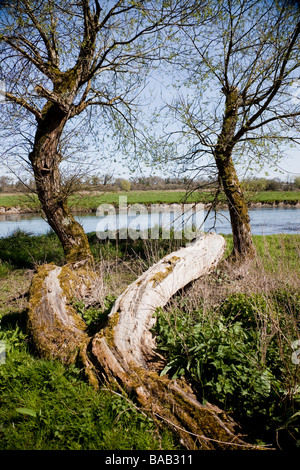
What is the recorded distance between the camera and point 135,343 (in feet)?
11.7

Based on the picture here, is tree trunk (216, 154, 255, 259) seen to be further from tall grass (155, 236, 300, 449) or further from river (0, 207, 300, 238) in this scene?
tall grass (155, 236, 300, 449)

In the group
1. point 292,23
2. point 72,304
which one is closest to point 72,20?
point 292,23

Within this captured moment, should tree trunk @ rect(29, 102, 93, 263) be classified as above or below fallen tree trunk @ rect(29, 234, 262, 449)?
above

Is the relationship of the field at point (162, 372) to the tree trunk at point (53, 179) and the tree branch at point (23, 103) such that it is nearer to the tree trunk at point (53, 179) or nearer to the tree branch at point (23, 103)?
the tree trunk at point (53, 179)

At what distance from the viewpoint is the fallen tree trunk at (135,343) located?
2.74 m

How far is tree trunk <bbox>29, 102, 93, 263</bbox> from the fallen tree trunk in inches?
87.1

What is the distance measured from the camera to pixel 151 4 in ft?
21.8

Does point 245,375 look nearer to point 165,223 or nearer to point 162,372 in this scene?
point 162,372

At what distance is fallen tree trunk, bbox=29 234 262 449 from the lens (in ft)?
8.99

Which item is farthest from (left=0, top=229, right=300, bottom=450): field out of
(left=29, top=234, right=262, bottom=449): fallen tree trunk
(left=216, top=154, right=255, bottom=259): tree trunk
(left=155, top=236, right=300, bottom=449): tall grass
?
(left=216, top=154, right=255, bottom=259): tree trunk

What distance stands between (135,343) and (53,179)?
531 centimetres

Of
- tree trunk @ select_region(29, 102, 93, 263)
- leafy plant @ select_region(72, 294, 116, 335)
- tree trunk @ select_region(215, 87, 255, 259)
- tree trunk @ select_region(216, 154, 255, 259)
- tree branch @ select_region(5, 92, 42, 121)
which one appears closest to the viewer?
leafy plant @ select_region(72, 294, 116, 335)

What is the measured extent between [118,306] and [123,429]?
1562 mm

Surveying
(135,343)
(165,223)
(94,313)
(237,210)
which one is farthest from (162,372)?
(165,223)
